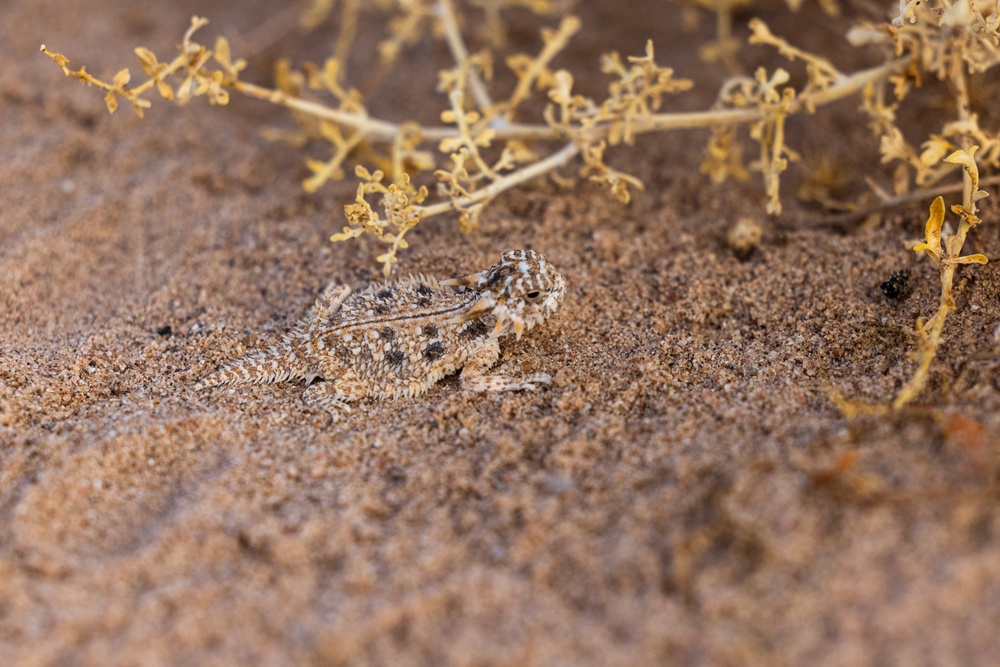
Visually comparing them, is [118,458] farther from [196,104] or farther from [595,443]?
[196,104]

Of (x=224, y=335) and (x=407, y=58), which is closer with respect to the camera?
(x=224, y=335)

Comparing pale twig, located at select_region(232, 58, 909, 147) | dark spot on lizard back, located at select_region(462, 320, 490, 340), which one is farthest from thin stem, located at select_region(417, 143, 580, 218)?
dark spot on lizard back, located at select_region(462, 320, 490, 340)

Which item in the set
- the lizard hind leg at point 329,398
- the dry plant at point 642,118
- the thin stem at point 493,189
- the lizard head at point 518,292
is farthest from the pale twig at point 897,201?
the lizard hind leg at point 329,398

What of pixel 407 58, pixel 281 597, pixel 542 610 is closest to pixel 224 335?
pixel 281 597

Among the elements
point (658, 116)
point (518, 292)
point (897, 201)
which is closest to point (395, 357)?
point (518, 292)

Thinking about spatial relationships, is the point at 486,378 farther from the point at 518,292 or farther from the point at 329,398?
the point at 329,398

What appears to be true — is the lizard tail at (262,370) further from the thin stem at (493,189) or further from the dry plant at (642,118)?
the thin stem at (493,189)
